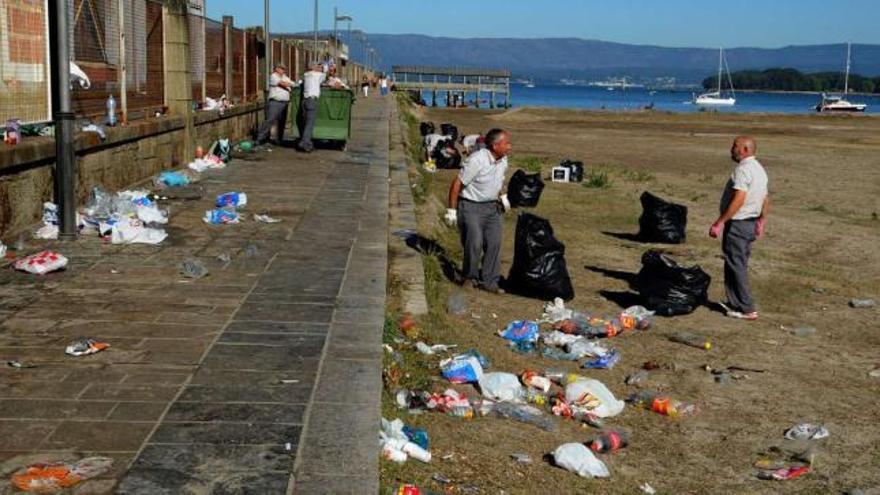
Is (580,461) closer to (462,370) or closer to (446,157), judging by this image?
(462,370)

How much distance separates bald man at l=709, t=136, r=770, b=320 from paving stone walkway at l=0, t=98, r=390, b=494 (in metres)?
3.06

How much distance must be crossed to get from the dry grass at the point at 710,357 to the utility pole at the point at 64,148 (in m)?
3.32

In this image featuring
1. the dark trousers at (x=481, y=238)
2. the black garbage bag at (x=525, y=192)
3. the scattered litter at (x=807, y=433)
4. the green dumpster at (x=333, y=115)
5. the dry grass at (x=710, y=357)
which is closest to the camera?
the dry grass at (x=710, y=357)

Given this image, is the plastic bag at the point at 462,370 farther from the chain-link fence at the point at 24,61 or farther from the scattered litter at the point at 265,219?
the chain-link fence at the point at 24,61

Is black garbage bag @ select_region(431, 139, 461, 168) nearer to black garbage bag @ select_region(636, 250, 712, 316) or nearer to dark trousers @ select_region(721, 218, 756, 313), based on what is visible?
black garbage bag @ select_region(636, 250, 712, 316)

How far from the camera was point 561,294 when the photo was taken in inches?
376

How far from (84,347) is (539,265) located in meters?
4.58

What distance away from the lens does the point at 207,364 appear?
5.80 metres

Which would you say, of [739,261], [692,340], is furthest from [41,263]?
[739,261]

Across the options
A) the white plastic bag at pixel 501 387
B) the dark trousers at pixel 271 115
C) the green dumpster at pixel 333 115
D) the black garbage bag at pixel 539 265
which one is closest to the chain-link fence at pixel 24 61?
the black garbage bag at pixel 539 265

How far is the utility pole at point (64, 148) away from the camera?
918cm

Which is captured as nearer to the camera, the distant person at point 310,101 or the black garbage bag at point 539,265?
the black garbage bag at point 539,265

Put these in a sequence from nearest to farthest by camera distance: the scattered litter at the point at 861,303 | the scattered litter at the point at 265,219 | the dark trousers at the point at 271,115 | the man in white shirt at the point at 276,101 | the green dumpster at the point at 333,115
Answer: the scattered litter at the point at 861,303
the scattered litter at the point at 265,219
the man in white shirt at the point at 276,101
the green dumpster at the point at 333,115
the dark trousers at the point at 271,115

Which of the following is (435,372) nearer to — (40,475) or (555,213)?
(40,475)
